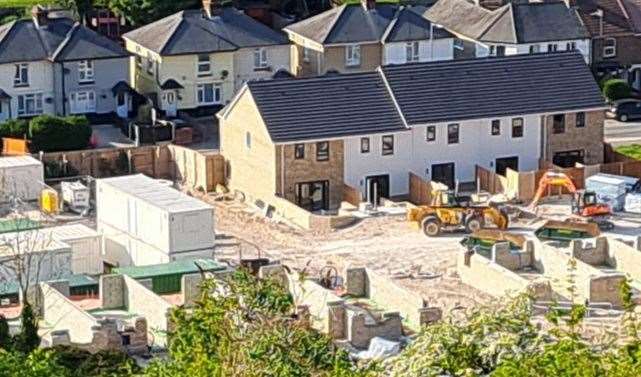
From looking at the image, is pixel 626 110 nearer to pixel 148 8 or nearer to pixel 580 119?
pixel 580 119

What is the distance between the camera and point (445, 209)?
180 feet

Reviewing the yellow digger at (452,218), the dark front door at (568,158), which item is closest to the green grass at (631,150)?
the dark front door at (568,158)

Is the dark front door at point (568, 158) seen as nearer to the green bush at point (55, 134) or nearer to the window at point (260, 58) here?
the window at point (260, 58)

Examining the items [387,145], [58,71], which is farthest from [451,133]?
[58,71]

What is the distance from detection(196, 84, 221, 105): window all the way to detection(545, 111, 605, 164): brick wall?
1474 centimetres

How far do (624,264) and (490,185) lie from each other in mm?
9950

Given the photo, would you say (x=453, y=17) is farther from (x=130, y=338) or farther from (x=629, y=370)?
(x=629, y=370)

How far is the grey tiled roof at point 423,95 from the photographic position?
58938 mm

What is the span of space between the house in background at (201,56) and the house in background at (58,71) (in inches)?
54.0

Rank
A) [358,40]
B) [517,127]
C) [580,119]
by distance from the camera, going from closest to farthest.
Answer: [517,127]
[580,119]
[358,40]

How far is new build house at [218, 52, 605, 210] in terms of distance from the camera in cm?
5853

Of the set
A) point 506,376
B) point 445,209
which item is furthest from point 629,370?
point 445,209

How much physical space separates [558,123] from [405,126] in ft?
17.9

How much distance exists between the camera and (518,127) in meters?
61.3
